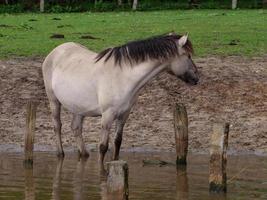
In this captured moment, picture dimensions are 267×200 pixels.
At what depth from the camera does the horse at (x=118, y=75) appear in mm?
13047

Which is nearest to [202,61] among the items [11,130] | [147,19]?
[11,130]

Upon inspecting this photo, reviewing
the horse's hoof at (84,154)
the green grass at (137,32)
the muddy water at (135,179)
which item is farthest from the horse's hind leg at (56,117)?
the green grass at (137,32)

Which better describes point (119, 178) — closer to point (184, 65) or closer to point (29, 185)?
point (29, 185)

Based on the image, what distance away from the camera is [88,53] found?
14.5m

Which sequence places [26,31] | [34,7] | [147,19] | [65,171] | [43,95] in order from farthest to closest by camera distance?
[34,7] < [147,19] < [26,31] < [43,95] < [65,171]

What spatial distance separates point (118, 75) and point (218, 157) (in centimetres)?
267

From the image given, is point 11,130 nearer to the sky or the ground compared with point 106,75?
nearer to the ground

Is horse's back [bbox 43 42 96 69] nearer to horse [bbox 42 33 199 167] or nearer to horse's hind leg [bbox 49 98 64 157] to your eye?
horse [bbox 42 33 199 167]

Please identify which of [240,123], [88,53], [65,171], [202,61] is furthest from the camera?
[202,61]

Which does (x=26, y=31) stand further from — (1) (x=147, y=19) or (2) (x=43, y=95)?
(2) (x=43, y=95)

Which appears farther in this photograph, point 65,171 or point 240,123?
point 240,123

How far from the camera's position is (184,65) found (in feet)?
43.0

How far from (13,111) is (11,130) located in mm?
859

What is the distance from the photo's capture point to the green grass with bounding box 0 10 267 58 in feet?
71.4
